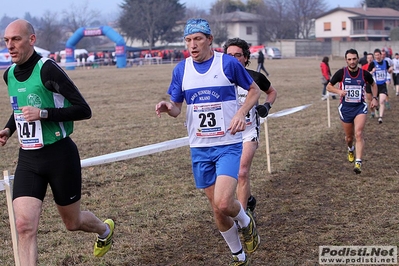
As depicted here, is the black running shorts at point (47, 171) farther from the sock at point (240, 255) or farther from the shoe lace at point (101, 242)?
the sock at point (240, 255)

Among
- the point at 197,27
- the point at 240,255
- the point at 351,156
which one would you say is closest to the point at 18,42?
the point at 197,27

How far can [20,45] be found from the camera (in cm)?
498

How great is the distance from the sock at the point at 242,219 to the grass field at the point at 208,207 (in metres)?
0.40

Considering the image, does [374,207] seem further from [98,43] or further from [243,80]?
[98,43]

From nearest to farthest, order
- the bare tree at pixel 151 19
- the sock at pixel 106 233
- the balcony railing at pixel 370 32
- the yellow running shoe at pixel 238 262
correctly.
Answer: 1. the yellow running shoe at pixel 238 262
2. the sock at pixel 106 233
3. the bare tree at pixel 151 19
4. the balcony railing at pixel 370 32

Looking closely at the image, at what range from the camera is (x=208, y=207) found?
8133 mm

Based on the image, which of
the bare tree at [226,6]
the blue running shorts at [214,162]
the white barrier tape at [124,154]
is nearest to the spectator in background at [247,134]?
the blue running shorts at [214,162]

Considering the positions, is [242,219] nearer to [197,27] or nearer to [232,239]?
[232,239]

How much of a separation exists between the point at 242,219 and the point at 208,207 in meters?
2.34

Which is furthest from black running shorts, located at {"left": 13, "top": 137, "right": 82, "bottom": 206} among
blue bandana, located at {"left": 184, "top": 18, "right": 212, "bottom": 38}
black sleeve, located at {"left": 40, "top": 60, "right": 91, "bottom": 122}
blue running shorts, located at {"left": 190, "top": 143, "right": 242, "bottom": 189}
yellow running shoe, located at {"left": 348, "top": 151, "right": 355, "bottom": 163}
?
yellow running shoe, located at {"left": 348, "top": 151, "right": 355, "bottom": 163}

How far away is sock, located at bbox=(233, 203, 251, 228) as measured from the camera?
5766 millimetres

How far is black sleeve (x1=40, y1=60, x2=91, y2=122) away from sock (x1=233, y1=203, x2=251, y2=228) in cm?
171

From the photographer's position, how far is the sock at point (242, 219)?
577 centimetres

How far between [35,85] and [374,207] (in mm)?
4763
